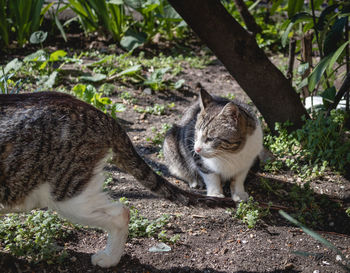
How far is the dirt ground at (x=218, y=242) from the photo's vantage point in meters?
3.02

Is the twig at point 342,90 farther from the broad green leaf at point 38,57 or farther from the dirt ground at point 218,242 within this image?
the broad green leaf at point 38,57

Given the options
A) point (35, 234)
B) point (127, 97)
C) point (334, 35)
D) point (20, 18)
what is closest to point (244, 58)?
point (334, 35)

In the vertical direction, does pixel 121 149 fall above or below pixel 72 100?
below

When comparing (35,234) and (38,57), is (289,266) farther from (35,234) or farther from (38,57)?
(38,57)

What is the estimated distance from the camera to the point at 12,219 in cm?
331

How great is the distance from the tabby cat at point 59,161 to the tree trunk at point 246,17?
4138mm

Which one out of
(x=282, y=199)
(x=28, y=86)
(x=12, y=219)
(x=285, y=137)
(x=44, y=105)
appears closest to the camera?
(x=44, y=105)

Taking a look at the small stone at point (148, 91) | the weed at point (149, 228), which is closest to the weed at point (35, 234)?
the weed at point (149, 228)

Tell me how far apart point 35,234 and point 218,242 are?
136cm

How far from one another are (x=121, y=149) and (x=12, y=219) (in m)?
1.04

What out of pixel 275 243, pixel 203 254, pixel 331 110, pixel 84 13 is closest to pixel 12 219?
pixel 203 254

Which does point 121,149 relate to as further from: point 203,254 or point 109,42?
point 109,42

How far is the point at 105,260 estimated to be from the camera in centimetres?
293

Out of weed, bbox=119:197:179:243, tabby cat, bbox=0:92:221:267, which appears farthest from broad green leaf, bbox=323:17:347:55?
tabby cat, bbox=0:92:221:267
